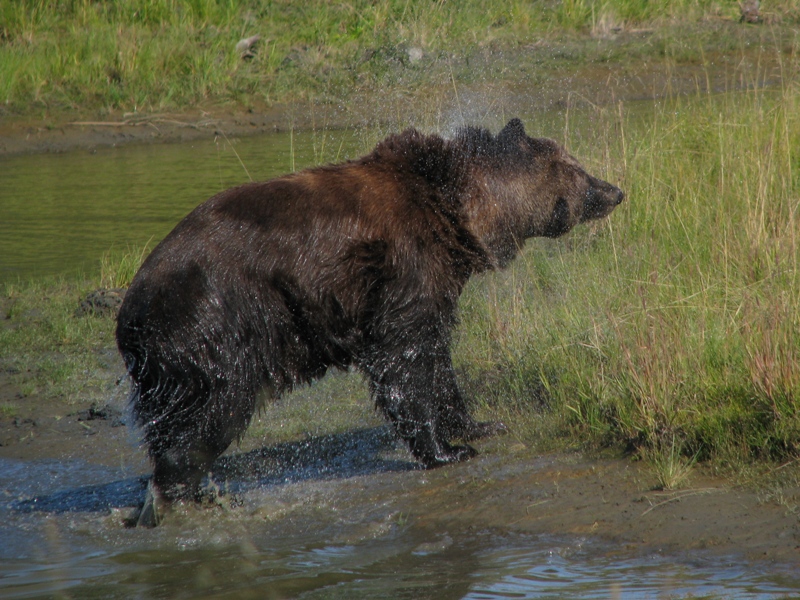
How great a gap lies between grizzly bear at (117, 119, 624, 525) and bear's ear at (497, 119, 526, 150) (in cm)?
14

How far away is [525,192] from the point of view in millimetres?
5375

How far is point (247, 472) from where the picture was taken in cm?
544

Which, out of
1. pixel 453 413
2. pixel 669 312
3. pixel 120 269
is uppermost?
pixel 669 312

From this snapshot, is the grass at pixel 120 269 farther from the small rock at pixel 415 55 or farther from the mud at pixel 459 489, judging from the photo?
the small rock at pixel 415 55

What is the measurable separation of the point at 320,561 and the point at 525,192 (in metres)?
2.17

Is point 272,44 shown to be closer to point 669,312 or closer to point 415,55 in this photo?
point 415,55

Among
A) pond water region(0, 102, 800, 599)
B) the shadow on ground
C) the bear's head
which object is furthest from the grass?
the bear's head

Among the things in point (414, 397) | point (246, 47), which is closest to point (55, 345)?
point (414, 397)

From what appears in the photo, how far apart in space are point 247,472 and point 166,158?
28.2ft

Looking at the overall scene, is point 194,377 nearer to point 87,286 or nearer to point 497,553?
point 497,553

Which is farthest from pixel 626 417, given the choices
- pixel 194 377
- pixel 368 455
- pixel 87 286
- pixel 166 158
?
pixel 166 158

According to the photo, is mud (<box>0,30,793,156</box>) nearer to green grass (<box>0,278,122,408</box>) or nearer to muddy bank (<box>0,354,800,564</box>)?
green grass (<box>0,278,122,408</box>)

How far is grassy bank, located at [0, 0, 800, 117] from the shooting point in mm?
14477

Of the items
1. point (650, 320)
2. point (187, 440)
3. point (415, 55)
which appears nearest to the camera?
point (187, 440)
